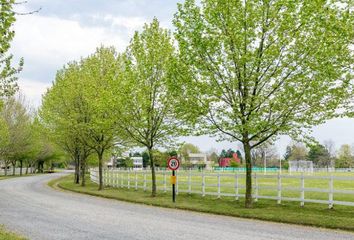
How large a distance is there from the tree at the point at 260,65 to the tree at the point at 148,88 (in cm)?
612

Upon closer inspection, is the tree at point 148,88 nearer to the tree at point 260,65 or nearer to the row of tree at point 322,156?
the tree at point 260,65

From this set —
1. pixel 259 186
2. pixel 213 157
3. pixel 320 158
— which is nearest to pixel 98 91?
pixel 259 186

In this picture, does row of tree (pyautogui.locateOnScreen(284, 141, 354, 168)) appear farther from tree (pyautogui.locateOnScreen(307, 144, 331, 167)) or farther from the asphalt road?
the asphalt road

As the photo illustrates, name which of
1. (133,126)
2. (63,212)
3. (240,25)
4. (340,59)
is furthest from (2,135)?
(340,59)

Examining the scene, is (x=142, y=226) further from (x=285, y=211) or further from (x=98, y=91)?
(x=98, y=91)

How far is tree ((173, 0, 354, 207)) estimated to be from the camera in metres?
16.6

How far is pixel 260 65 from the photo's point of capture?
58.6ft

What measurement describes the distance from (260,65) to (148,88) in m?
9.15

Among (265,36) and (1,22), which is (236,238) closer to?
(1,22)

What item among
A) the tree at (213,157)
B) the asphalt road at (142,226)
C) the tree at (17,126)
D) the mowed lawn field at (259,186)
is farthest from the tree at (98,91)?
the tree at (213,157)

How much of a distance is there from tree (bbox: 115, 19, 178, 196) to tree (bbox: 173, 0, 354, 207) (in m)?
6.12

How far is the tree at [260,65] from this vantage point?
54.6 feet

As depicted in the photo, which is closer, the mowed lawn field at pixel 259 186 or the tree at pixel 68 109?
the mowed lawn field at pixel 259 186

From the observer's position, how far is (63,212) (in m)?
17.1
